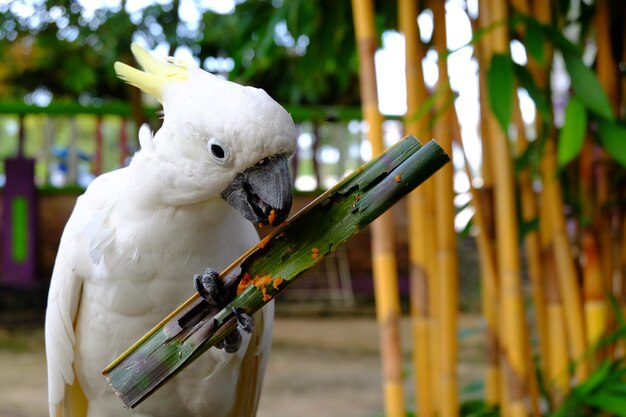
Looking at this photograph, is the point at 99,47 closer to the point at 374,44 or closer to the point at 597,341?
the point at 374,44

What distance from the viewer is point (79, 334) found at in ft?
3.42

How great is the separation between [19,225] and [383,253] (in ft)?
13.2

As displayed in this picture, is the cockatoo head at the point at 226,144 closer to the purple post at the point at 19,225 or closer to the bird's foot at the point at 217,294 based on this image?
the bird's foot at the point at 217,294

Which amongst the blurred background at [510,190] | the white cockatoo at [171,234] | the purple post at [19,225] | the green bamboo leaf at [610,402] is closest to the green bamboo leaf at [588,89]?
the blurred background at [510,190]

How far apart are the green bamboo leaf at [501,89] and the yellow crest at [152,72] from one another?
0.63 m

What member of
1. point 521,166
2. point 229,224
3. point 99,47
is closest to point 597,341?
point 521,166

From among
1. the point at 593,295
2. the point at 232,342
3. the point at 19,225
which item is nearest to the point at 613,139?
the point at 593,295

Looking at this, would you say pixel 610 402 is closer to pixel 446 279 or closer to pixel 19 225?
pixel 446 279

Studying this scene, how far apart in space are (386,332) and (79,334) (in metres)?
0.62

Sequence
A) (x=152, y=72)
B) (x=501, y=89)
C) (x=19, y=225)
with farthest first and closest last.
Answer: (x=19, y=225) → (x=501, y=89) → (x=152, y=72)

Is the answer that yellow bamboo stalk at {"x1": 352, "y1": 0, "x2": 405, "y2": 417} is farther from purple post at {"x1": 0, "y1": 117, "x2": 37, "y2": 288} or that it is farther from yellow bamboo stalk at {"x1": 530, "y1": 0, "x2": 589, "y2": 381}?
purple post at {"x1": 0, "y1": 117, "x2": 37, "y2": 288}

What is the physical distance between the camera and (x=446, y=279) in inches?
58.5

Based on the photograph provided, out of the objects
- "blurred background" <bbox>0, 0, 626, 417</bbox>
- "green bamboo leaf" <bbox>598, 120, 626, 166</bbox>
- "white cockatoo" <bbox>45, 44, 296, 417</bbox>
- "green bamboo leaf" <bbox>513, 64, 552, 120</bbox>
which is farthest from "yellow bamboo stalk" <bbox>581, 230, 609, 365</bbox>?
"white cockatoo" <bbox>45, 44, 296, 417</bbox>

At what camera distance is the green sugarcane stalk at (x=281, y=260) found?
705 millimetres
